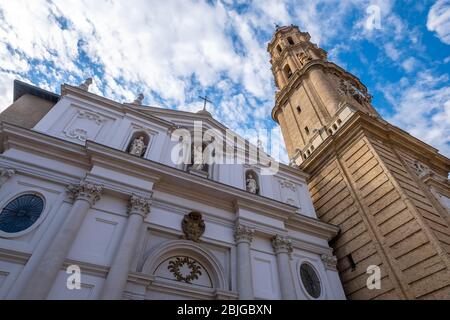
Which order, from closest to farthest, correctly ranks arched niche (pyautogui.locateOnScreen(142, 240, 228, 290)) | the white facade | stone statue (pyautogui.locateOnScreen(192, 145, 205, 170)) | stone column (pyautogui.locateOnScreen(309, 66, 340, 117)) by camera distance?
1. the white facade
2. arched niche (pyautogui.locateOnScreen(142, 240, 228, 290))
3. stone statue (pyautogui.locateOnScreen(192, 145, 205, 170))
4. stone column (pyautogui.locateOnScreen(309, 66, 340, 117))

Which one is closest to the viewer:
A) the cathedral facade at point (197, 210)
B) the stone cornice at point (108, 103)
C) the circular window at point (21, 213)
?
the circular window at point (21, 213)

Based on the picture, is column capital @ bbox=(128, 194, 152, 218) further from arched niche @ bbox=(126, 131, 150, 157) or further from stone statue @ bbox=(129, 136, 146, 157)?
arched niche @ bbox=(126, 131, 150, 157)

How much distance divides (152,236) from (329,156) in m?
10.7

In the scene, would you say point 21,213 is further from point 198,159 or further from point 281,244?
point 281,244

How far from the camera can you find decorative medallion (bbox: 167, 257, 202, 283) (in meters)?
9.73

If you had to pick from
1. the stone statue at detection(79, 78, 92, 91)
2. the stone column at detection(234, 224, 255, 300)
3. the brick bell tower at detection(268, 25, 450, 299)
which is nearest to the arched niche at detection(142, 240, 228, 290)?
the stone column at detection(234, 224, 255, 300)

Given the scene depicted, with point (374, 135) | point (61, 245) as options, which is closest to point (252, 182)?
point (374, 135)

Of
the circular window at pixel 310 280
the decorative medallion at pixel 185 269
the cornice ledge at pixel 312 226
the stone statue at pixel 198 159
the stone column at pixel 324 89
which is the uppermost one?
the stone column at pixel 324 89

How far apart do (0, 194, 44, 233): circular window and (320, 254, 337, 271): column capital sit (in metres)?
10.9

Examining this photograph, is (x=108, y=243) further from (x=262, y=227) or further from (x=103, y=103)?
(x=103, y=103)

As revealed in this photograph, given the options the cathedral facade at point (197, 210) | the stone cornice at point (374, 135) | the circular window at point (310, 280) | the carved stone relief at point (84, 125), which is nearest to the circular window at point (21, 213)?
the cathedral facade at point (197, 210)

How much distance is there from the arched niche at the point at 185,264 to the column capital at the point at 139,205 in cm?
128

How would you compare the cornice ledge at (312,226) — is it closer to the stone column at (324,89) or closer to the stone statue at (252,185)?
the stone statue at (252,185)

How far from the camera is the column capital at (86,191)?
923 cm
